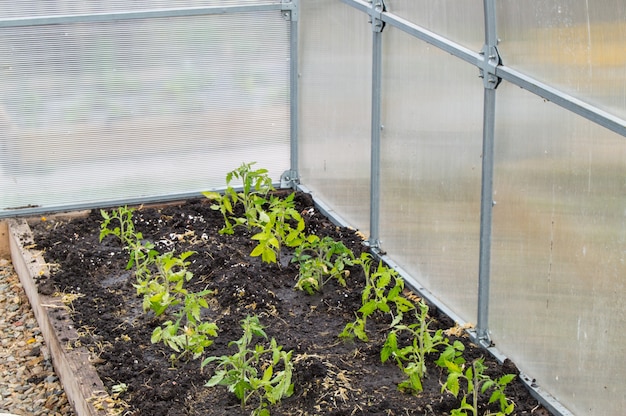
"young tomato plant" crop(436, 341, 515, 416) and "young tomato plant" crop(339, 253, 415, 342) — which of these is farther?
"young tomato plant" crop(339, 253, 415, 342)

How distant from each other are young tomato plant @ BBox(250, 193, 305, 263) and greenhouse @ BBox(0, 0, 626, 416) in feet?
1.27

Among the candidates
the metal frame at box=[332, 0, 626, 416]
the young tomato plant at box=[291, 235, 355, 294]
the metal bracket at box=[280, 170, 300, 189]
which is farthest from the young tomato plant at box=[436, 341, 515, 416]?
the metal bracket at box=[280, 170, 300, 189]

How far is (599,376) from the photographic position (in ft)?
14.1

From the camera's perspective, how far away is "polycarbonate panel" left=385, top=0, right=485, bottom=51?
16.3 ft

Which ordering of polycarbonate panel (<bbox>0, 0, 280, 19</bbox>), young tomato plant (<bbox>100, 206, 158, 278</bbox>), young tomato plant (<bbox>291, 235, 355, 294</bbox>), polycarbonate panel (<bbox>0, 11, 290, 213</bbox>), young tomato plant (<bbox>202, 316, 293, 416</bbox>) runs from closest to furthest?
young tomato plant (<bbox>202, 316, 293, 416</bbox>)
young tomato plant (<bbox>291, 235, 355, 294</bbox>)
young tomato plant (<bbox>100, 206, 158, 278</bbox>)
polycarbonate panel (<bbox>0, 0, 280, 19</bbox>)
polycarbonate panel (<bbox>0, 11, 290, 213</bbox>)

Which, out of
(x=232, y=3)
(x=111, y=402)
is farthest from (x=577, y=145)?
(x=232, y=3)

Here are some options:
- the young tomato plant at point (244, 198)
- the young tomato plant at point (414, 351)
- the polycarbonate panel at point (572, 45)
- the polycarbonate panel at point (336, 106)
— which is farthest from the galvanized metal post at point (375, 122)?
the polycarbonate panel at point (572, 45)

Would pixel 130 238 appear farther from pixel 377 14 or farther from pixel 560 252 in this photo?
pixel 560 252

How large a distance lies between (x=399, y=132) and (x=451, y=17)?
0.89 meters

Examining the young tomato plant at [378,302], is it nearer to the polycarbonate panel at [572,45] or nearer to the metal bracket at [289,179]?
the polycarbonate panel at [572,45]

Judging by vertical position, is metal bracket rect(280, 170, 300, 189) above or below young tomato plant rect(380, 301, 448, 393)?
above

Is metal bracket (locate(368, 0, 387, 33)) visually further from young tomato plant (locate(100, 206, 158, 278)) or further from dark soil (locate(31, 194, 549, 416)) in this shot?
young tomato plant (locate(100, 206, 158, 278))

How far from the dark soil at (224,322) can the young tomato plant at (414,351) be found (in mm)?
53

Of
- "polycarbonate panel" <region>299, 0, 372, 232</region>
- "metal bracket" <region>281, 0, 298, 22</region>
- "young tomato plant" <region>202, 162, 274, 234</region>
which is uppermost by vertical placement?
"metal bracket" <region>281, 0, 298, 22</region>
